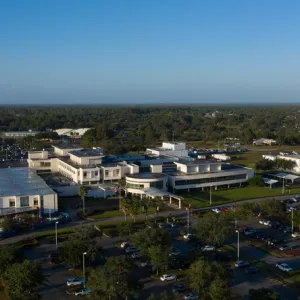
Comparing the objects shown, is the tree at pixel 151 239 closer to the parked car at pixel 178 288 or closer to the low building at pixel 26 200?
the parked car at pixel 178 288

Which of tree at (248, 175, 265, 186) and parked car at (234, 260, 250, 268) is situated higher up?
tree at (248, 175, 265, 186)

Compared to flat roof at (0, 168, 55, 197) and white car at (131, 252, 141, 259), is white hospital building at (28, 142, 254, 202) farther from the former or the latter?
white car at (131, 252, 141, 259)

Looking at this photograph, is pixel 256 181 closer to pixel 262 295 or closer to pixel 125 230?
pixel 125 230

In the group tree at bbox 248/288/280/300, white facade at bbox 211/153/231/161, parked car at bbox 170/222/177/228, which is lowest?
parked car at bbox 170/222/177/228

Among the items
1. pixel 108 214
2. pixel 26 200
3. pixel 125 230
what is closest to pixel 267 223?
pixel 125 230

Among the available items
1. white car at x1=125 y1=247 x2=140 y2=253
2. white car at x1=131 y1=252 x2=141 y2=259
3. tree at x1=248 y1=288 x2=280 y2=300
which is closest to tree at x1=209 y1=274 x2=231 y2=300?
tree at x1=248 y1=288 x2=280 y2=300
